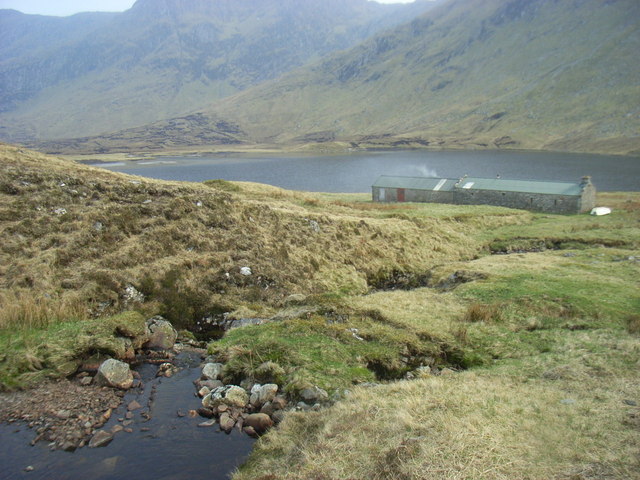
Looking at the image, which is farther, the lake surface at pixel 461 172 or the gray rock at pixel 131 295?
the lake surface at pixel 461 172

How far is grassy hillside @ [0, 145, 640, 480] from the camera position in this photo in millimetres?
10977

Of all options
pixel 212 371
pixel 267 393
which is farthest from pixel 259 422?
pixel 212 371

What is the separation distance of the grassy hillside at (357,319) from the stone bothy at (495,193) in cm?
2654

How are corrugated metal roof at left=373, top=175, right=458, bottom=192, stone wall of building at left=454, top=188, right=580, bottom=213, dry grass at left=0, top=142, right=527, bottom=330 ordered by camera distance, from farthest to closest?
corrugated metal roof at left=373, top=175, right=458, bottom=192 < stone wall of building at left=454, top=188, right=580, bottom=213 < dry grass at left=0, top=142, right=527, bottom=330

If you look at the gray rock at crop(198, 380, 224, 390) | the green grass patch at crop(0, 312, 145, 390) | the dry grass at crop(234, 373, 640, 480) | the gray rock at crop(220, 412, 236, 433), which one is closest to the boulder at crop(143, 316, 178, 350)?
the green grass patch at crop(0, 312, 145, 390)

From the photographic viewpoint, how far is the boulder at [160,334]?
65.8ft

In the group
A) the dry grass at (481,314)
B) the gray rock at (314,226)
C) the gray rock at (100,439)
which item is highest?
the gray rock at (314,226)

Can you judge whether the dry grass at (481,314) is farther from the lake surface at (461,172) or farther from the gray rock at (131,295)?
the lake surface at (461,172)

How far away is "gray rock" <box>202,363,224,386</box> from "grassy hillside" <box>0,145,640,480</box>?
620mm

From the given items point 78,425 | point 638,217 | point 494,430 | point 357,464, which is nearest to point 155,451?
point 78,425

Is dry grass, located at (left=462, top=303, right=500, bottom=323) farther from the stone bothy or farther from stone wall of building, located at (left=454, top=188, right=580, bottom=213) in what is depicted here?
the stone bothy

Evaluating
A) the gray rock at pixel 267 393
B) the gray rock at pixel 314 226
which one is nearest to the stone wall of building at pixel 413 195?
the gray rock at pixel 314 226

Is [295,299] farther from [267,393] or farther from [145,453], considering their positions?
[145,453]

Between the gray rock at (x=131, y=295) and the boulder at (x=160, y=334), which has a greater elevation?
the gray rock at (x=131, y=295)
